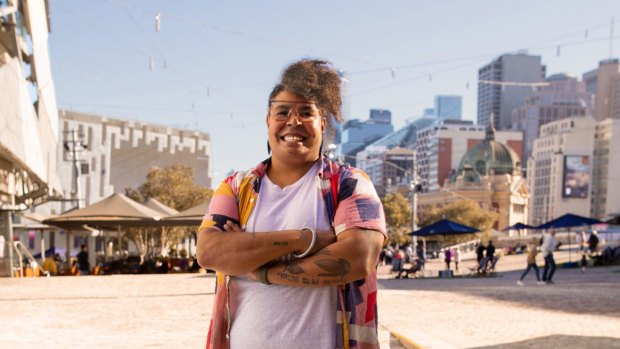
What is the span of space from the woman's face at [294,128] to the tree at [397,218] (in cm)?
7904

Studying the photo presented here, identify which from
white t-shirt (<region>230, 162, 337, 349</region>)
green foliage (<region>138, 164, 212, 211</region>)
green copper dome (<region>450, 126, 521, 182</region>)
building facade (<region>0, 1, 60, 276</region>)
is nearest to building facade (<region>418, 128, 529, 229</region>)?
green copper dome (<region>450, 126, 521, 182</region>)

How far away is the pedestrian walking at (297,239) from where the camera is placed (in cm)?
261

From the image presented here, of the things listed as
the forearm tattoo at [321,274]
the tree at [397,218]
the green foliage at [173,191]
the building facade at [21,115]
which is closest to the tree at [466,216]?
the tree at [397,218]

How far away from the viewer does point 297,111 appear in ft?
9.14

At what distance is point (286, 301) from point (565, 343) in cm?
710

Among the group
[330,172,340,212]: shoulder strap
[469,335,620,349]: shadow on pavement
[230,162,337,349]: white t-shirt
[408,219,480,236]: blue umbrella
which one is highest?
[330,172,340,212]: shoulder strap

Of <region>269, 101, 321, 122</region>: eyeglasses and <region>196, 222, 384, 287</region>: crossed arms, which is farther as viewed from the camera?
<region>269, 101, 321, 122</region>: eyeglasses

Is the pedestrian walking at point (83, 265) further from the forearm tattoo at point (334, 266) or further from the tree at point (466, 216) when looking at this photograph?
the tree at point (466, 216)

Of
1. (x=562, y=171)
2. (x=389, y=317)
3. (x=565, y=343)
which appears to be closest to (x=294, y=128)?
(x=565, y=343)

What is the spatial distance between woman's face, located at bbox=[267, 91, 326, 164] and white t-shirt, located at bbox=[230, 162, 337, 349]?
0.09m

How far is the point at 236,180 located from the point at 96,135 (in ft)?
285

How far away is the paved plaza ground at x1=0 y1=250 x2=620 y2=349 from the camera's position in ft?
29.9

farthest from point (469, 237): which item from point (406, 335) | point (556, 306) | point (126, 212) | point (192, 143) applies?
point (406, 335)

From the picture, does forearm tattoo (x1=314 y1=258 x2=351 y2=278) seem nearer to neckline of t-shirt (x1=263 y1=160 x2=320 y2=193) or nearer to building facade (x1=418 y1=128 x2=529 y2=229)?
neckline of t-shirt (x1=263 y1=160 x2=320 y2=193)
